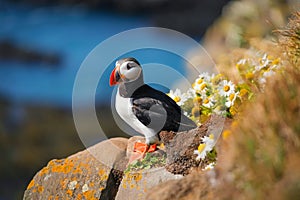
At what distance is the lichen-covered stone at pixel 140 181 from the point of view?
333 cm

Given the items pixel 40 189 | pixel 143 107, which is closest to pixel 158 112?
pixel 143 107

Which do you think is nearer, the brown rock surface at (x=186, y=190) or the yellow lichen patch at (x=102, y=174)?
the brown rock surface at (x=186, y=190)

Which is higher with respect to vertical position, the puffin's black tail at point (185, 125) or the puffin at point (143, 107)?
the puffin at point (143, 107)

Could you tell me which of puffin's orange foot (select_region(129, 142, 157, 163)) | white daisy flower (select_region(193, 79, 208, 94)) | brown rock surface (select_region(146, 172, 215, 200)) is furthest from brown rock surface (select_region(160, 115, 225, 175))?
brown rock surface (select_region(146, 172, 215, 200))

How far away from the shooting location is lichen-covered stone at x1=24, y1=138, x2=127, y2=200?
3.59 m

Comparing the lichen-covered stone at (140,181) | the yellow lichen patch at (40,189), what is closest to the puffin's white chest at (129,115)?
the lichen-covered stone at (140,181)

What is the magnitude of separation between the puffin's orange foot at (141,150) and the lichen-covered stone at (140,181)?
12 cm

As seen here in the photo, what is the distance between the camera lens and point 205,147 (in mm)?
3234

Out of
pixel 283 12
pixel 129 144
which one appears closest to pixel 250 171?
pixel 129 144

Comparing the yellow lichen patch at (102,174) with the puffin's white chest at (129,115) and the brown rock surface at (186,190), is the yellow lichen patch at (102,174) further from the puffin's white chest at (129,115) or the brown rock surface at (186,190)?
the brown rock surface at (186,190)

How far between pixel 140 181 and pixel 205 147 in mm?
421

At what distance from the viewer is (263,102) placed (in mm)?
2555

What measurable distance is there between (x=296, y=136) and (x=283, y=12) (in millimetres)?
5494

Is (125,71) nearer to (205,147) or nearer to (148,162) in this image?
(148,162)
